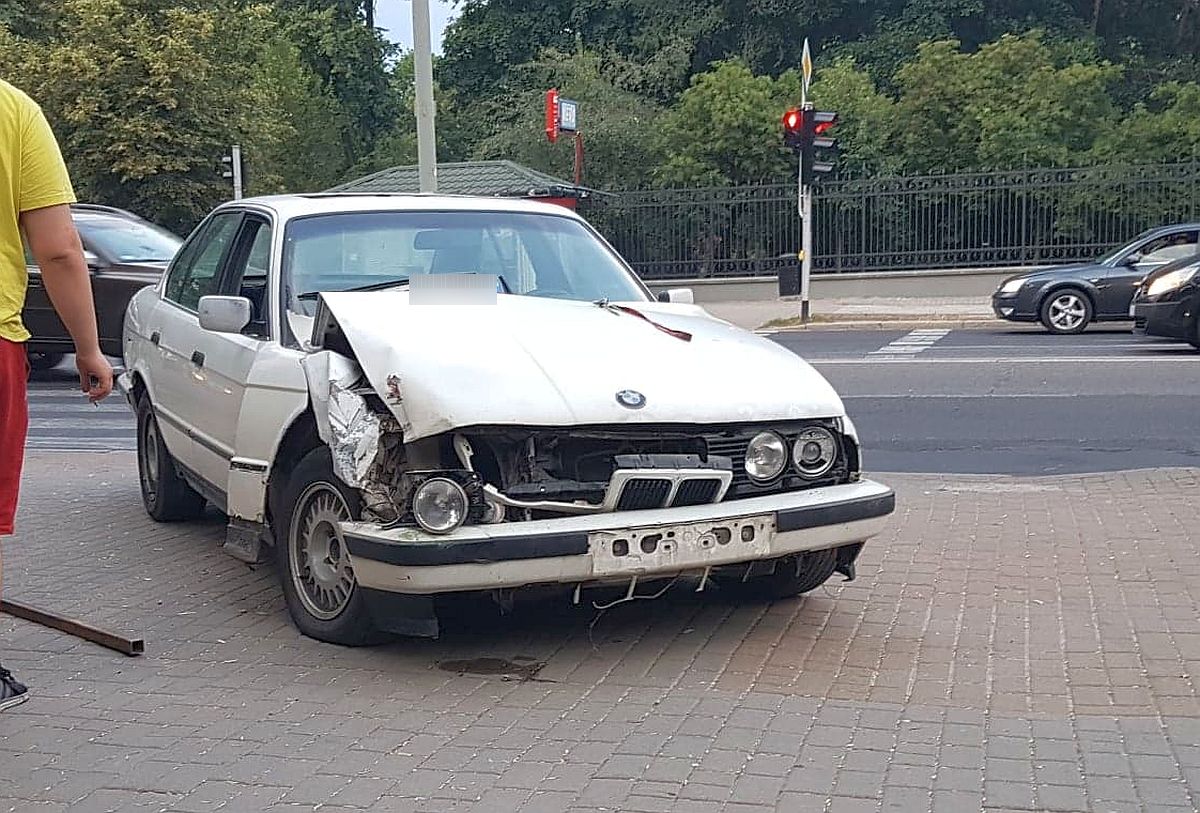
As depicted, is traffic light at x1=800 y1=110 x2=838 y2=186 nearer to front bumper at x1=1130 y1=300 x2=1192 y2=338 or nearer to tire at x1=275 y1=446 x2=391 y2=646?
front bumper at x1=1130 y1=300 x2=1192 y2=338

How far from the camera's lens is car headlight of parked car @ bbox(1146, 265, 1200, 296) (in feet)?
49.3

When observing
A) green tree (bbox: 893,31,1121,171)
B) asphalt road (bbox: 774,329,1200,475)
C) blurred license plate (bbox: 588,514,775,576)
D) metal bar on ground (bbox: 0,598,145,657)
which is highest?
green tree (bbox: 893,31,1121,171)

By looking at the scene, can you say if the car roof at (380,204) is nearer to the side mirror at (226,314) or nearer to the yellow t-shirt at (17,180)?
the side mirror at (226,314)

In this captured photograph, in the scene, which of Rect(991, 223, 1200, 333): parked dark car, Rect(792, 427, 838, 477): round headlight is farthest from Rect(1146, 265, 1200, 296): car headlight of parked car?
Rect(792, 427, 838, 477): round headlight

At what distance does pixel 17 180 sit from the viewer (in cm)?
421

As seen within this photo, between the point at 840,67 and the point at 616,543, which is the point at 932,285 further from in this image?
the point at 616,543

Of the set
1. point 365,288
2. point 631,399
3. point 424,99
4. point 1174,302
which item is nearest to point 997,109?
point 1174,302

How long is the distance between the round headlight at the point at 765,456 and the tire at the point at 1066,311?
52.0ft

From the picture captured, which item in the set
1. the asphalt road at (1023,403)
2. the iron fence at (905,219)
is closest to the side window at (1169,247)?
the asphalt road at (1023,403)

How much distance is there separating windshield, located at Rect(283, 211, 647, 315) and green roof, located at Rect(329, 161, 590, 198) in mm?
21321

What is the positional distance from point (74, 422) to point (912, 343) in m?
11.3

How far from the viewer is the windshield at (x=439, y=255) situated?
19.7 feet

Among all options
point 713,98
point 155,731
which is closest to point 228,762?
point 155,731

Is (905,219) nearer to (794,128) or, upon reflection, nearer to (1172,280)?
(794,128)
